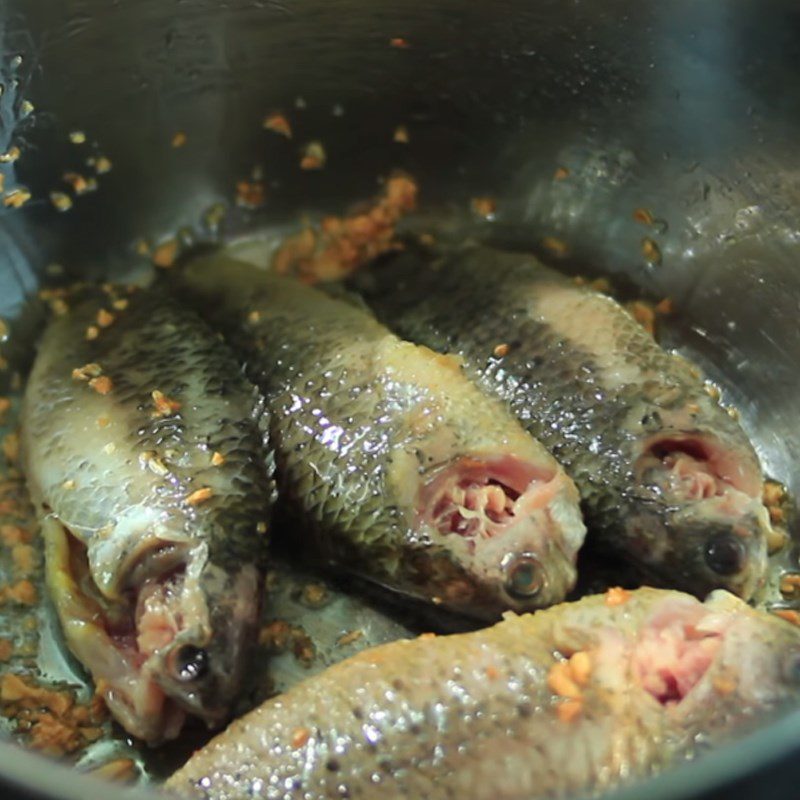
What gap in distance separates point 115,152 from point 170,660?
93 cm

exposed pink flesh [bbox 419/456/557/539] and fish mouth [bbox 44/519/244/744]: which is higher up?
exposed pink flesh [bbox 419/456/557/539]

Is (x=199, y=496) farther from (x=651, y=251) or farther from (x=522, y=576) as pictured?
(x=651, y=251)

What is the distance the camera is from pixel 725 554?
1.32 meters

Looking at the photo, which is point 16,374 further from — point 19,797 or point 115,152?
point 19,797

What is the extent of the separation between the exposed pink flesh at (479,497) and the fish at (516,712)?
0.16 metres

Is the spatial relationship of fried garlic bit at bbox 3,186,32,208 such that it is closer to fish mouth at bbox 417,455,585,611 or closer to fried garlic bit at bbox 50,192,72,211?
fried garlic bit at bbox 50,192,72,211

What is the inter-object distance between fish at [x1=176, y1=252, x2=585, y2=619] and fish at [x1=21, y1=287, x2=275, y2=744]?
8 cm

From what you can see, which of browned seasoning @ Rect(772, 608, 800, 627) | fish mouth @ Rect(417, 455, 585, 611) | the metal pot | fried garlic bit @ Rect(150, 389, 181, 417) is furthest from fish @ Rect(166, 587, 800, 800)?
the metal pot

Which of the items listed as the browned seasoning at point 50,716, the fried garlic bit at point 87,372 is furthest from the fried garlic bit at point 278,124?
the browned seasoning at point 50,716

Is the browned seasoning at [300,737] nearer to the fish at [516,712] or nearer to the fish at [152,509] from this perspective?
the fish at [516,712]

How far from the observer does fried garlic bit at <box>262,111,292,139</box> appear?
1.88 metres

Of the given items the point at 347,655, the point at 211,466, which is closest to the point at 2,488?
the point at 211,466

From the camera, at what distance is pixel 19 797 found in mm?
817

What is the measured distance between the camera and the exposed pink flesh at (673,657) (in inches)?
43.9
